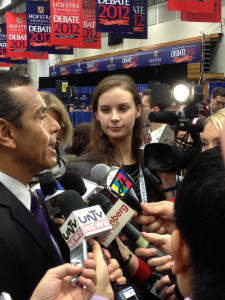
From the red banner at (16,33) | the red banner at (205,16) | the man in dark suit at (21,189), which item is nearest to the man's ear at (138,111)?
the man in dark suit at (21,189)

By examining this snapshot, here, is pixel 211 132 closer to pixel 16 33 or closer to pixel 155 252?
pixel 155 252

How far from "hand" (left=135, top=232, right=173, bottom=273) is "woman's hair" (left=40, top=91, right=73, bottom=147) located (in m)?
1.47

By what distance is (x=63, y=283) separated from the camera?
1.16 metres

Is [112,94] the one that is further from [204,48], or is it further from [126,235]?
[204,48]

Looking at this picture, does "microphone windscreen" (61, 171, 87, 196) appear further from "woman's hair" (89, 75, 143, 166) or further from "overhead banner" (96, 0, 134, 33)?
"overhead banner" (96, 0, 134, 33)

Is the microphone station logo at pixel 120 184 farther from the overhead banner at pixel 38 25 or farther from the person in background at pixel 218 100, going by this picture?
the overhead banner at pixel 38 25

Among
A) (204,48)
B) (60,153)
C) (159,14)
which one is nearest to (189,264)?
(60,153)

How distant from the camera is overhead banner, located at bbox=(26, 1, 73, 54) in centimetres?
1195

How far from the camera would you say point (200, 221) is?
0.84 metres

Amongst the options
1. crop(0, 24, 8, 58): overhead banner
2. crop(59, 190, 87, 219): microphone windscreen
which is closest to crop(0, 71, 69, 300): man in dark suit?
crop(59, 190, 87, 219): microphone windscreen

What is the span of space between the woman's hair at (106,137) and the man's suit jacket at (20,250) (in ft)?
3.23

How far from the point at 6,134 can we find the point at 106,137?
100 centimetres

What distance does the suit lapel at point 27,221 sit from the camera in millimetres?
1290

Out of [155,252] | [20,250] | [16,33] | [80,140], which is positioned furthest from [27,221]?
[16,33]
